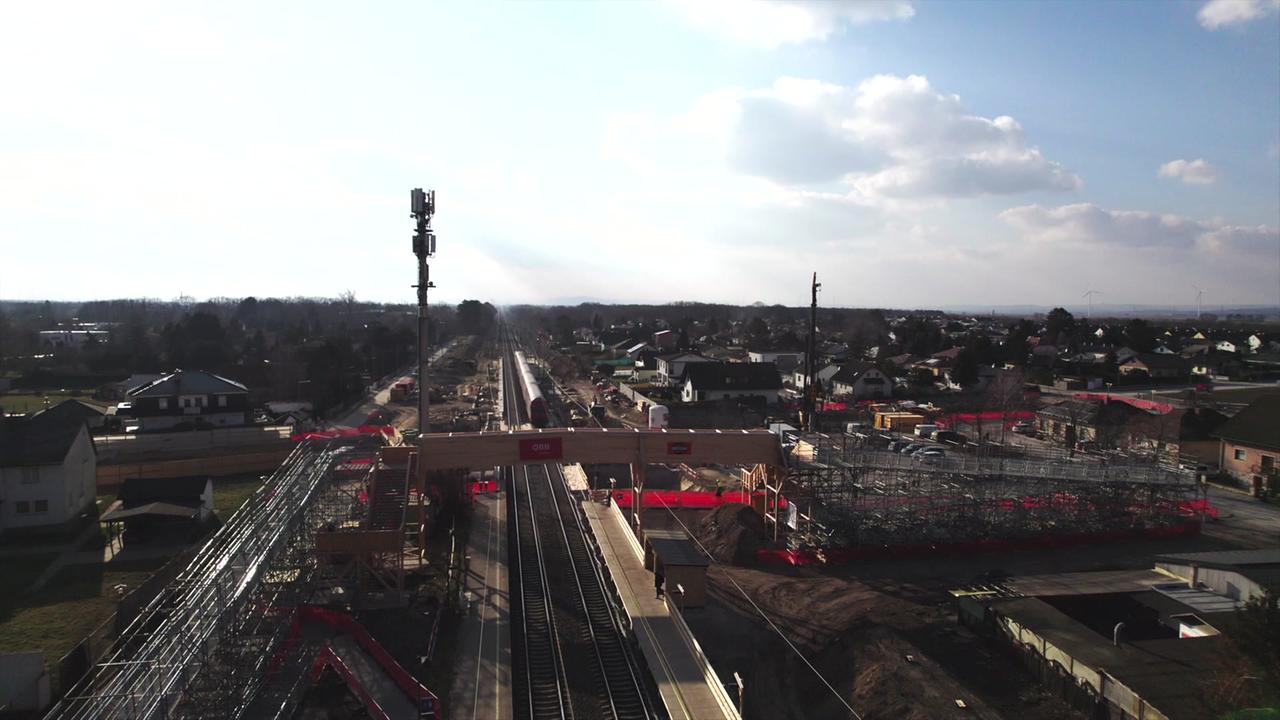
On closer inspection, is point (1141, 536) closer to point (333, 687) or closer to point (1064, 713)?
point (1064, 713)

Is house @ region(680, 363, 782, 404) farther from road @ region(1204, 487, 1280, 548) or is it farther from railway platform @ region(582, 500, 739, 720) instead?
railway platform @ region(582, 500, 739, 720)

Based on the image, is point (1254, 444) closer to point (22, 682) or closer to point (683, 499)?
point (683, 499)

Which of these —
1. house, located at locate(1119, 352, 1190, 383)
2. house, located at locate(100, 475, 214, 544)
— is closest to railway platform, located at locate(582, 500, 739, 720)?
house, located at locate(100, 475, 214, 544)

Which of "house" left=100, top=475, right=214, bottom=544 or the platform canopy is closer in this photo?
the platform canopy

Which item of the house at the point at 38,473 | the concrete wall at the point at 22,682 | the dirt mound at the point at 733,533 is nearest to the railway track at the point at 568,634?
the dirt mound at the point at 733,533

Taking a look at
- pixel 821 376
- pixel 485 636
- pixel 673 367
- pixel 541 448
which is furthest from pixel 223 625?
pixel 821 376

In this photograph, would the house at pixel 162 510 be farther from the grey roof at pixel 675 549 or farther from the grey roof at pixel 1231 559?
the grey roof at pixel 1231 559
